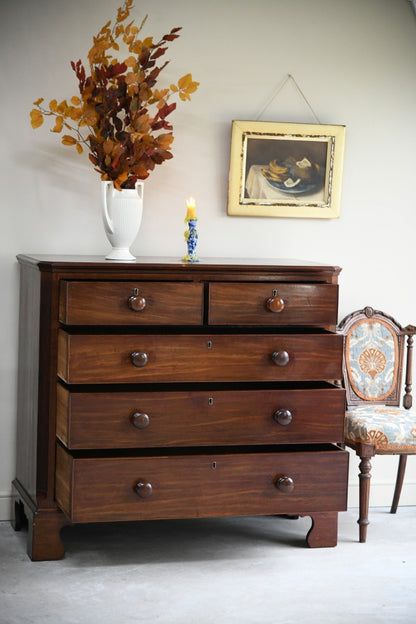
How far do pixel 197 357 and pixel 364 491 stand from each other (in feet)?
2.98

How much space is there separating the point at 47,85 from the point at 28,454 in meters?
1.45

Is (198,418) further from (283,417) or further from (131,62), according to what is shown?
(131,62)

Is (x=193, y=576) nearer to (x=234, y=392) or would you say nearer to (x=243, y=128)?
(x=234, y=392)

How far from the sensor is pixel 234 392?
312cm

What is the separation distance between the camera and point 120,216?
10.8ft

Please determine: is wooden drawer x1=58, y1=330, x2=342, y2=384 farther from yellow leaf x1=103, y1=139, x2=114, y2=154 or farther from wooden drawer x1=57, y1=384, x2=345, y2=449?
yellow leaf x1=103, y1=139, x2=114, y2=154

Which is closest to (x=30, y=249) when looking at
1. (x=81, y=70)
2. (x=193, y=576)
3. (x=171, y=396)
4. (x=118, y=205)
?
(x=118, y=205)

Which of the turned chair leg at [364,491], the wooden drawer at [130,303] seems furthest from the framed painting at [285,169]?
the turned chair leg at [364,491]

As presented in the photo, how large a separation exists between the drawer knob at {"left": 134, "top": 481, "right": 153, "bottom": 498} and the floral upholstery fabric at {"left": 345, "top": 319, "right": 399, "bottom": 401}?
1.12 meters

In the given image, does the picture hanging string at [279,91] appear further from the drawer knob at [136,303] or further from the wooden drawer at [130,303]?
the drawer knob at [136,303]

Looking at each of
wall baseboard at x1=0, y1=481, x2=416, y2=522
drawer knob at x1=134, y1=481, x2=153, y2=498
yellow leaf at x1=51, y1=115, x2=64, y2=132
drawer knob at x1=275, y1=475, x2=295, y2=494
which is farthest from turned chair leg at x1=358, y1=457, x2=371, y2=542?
yellow leaf at x1=51, y1=115, x2=64, y2=132

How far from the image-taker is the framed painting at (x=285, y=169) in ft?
12.2

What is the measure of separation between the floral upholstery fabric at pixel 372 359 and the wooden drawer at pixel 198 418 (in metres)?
0.56

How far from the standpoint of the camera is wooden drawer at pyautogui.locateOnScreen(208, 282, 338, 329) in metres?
3.12
